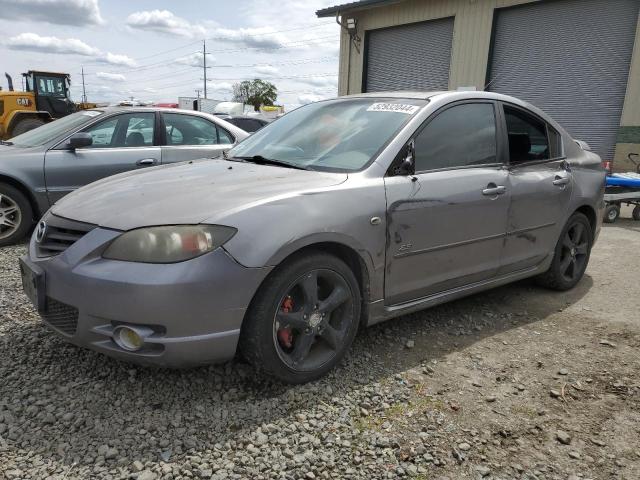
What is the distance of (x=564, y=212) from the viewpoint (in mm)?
4160

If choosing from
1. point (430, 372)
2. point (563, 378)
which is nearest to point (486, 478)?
point (430, 372)

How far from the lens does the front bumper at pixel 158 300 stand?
2299 mm

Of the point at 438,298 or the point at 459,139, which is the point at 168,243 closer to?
the point at 438,298

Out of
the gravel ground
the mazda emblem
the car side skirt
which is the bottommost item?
the gravel ground

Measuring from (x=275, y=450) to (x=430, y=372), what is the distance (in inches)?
44.3

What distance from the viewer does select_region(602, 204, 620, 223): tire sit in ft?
27.3

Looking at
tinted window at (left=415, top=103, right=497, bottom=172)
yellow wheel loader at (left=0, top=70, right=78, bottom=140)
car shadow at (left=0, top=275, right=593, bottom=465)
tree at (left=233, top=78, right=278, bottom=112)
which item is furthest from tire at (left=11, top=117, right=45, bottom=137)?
tree at (left=233, top=78, right=278, bottom=112)

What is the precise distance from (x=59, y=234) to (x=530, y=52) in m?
12.4

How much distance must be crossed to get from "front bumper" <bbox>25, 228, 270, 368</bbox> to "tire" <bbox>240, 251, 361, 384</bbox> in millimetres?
103

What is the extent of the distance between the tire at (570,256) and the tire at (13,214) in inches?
200

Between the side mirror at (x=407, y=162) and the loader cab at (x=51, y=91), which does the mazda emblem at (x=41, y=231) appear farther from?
the loader cab at (x=51, y=91)

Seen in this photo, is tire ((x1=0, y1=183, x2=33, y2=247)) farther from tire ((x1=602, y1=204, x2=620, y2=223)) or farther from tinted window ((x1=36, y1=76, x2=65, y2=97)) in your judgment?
tinted window ((x1=36, y1=76, x2=65, y2=97))

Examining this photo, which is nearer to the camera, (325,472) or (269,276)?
(325,472)

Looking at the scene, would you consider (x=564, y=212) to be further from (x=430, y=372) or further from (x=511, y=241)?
(x=430, y=372)
